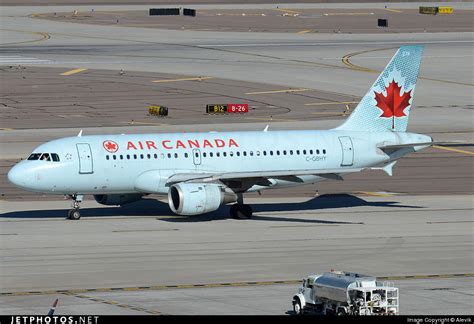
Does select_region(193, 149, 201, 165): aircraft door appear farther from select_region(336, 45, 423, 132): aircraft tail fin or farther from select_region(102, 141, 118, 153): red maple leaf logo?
select_region(336, 45, 423, 132): aircraft tail fin

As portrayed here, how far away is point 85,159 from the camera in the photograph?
67250 millimetres

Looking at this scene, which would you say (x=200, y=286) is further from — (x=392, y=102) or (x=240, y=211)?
(x=392, y=102)

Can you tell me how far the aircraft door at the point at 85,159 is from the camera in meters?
67.1

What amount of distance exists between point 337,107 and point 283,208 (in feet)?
145

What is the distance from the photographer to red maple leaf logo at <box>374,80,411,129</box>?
2911 inches

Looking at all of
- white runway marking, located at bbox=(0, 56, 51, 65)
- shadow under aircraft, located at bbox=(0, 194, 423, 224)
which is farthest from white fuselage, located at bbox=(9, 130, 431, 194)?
white runway marking, located at bbox=(0, 56, 51, 65)

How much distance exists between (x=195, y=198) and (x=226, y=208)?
8.67 m

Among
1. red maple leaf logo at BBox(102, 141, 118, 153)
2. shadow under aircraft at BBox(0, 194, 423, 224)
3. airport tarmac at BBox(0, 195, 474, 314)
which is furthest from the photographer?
shadow under aircraft at BBox(0, 194, 423, 224)

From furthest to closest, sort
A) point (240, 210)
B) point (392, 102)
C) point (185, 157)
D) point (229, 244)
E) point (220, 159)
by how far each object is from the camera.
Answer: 1. point (392, 102)
2. point (220, 159)
3. point (240, 210)
4. point (185, 157)
5. point (229, 244)

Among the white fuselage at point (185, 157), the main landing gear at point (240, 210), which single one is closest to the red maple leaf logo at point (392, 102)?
the white fuselage at point (185, 157)

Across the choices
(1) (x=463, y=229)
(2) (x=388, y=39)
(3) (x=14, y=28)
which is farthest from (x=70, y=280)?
Answer: (3) (x=14, y=28)

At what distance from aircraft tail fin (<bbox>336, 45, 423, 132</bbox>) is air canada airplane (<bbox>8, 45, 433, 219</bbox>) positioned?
0.19ft

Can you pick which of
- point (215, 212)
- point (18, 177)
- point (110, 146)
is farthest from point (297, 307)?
point (215, 212)

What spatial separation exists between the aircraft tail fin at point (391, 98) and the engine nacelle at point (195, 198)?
1031 centimetres
